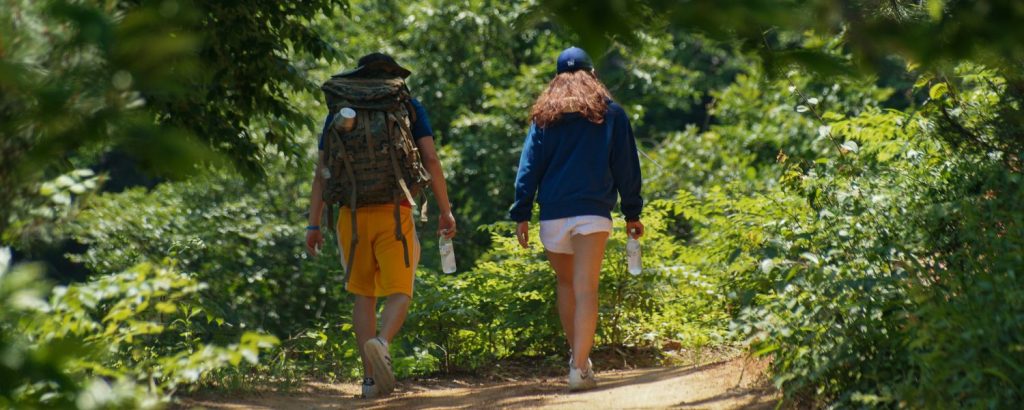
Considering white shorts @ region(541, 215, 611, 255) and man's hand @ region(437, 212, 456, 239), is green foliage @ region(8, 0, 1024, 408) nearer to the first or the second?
white shorts @ region(541, 215, 611, 255)

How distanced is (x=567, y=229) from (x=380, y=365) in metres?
1.17

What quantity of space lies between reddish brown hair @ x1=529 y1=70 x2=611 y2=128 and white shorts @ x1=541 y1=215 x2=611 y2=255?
51 centimetres

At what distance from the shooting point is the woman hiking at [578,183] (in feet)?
20.6

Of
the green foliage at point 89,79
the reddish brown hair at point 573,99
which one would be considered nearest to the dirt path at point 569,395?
the reddish brown hair at point 573,99

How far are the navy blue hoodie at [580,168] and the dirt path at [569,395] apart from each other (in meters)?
0.91

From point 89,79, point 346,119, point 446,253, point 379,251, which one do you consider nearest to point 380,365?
point 379,251

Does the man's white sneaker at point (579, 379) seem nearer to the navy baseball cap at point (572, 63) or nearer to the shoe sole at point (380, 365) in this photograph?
the shoe sole at point (380, 365)

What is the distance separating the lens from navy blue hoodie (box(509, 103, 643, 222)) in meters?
6.29

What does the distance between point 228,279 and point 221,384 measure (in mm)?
5919

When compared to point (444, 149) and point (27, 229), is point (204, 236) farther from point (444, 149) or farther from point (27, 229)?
point (27, 229)

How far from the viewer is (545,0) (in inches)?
109

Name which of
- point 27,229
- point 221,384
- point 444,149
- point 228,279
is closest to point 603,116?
point 221,384

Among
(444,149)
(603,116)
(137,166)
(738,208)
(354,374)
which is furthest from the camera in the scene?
(444,149)

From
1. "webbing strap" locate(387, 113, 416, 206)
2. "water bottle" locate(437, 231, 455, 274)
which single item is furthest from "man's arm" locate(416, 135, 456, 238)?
"webbing strap" locate(387, 113, 416, 206)
